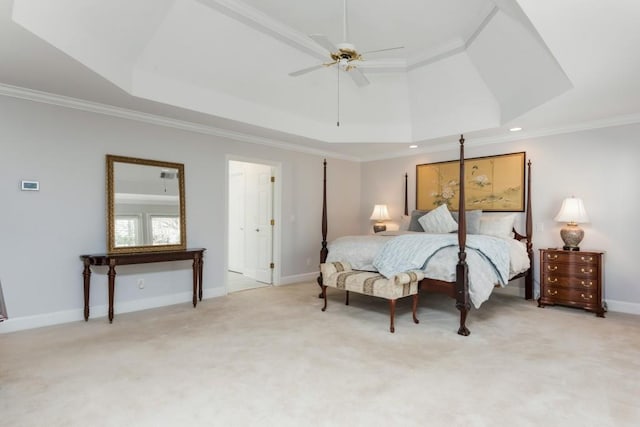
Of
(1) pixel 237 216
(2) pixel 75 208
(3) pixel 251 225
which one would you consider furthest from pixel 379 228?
(2) pixel 75 208

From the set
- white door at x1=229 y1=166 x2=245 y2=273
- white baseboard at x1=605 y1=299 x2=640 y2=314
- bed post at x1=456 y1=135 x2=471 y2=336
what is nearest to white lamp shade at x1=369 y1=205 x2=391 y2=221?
white door at x1=229 y1=166 x2=245 y2=273

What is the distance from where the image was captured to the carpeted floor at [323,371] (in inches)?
83.9

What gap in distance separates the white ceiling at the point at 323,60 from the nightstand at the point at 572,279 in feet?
5.79

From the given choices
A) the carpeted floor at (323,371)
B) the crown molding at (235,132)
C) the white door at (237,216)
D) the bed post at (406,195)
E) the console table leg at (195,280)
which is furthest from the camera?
the white door at (237,216)

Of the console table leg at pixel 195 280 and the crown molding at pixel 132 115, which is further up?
the crown molding at pixel 132 115

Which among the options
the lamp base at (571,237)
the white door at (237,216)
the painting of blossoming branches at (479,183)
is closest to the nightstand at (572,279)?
the lamp base at (571,237)

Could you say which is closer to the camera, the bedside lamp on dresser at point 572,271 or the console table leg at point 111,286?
the console table leg at point 111,286

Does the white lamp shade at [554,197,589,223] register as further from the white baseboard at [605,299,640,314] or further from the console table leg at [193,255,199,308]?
the console table leg at [193,255,199,308]

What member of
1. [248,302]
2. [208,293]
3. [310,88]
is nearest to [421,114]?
[310,88]

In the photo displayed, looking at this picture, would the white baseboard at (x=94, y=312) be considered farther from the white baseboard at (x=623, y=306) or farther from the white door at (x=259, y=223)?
the white baseboard at (x=623, y=306)

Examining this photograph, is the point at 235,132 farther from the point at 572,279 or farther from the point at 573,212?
the point at 572,279

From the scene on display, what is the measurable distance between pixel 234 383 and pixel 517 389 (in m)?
1.96

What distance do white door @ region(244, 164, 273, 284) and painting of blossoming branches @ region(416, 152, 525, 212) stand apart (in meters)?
2.75

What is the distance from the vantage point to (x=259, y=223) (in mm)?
6559
